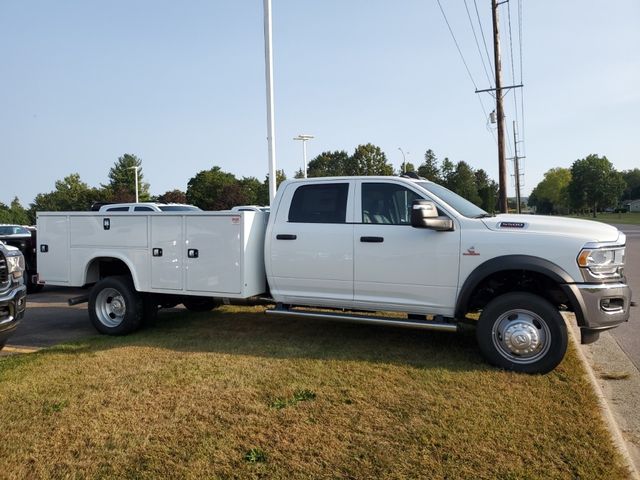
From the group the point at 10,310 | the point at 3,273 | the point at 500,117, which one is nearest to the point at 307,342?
the point at 10,310

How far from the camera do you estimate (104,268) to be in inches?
291

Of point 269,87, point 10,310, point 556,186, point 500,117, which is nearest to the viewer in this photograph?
point 10,310

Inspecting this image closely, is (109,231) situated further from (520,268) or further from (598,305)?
(598,305)

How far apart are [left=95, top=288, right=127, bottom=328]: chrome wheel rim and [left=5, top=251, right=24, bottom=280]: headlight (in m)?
1.97

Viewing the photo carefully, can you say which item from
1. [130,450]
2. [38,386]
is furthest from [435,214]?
[38,386]

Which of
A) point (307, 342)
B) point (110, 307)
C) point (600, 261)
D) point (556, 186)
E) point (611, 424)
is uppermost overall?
point (556, 186)

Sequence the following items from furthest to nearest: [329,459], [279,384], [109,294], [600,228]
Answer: [109,294] < [600,228] < [279,384] < [329,459]

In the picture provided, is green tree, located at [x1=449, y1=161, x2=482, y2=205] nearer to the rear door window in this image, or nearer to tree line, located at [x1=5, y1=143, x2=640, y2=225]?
tree line, located at [x1=5, y1=143, x2=640, y2=225]

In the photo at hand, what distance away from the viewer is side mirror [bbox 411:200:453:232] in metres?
5.26

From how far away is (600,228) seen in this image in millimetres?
5242

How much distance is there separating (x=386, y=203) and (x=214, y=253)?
2232mm

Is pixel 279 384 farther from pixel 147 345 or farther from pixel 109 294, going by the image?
pixel 109 294

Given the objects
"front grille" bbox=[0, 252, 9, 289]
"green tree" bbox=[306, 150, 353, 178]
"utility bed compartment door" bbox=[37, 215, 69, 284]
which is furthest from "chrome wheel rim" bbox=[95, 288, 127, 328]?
"green tree" bbox=[306, 150, 353, 178]

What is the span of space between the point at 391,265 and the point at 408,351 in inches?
41.0
